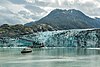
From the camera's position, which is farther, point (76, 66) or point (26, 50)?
point (26, 50)

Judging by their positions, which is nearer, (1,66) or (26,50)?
(1,66)

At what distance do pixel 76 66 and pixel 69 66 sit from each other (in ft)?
6.23

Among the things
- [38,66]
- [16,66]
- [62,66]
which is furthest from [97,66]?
[16,66]

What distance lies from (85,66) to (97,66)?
3138mm

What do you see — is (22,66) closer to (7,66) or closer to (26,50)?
(7,66)

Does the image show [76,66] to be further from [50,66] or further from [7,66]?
[7,66]

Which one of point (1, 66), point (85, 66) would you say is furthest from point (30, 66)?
point (85, 66)

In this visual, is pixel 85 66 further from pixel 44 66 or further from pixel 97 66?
pixel 44 66

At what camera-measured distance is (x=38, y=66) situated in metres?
84.9

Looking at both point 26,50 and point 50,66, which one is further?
point 26,50

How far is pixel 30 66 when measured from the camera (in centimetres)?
8444

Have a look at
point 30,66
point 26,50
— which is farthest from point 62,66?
point 26,50

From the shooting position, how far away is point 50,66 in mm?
84562

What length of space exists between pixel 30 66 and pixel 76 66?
11.7 m
